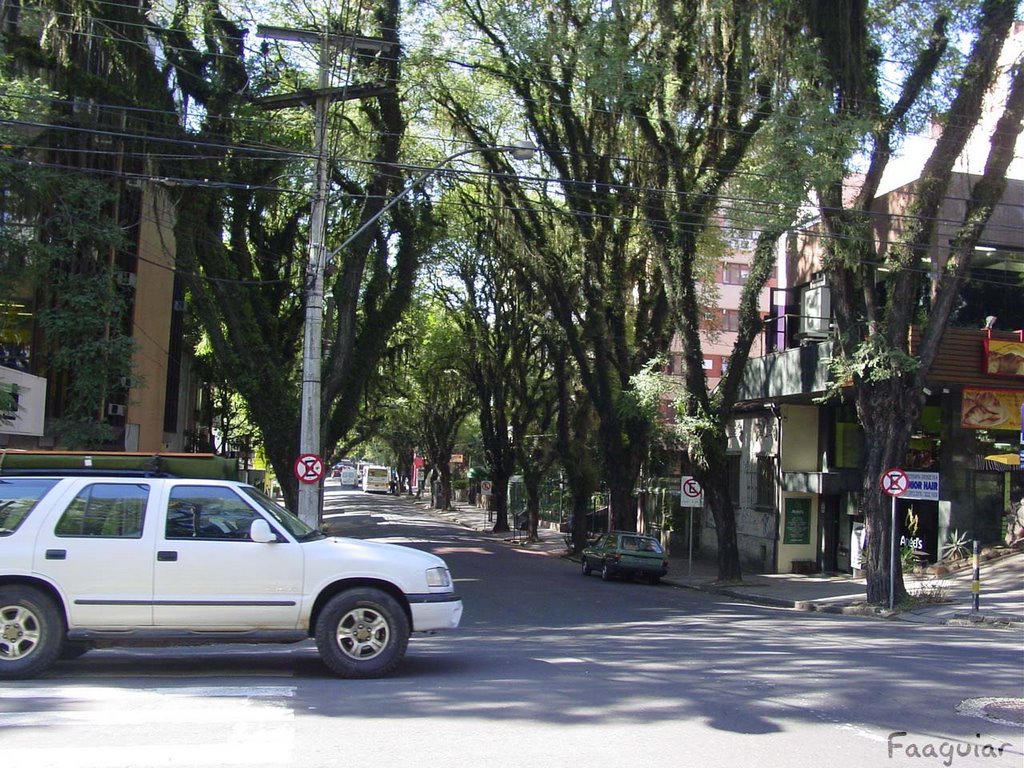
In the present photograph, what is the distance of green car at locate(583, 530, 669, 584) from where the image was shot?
86.4 feet

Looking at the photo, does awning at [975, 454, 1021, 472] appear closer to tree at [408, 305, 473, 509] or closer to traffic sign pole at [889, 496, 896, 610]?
traffic sign pole at [889, 496, 896, 610]

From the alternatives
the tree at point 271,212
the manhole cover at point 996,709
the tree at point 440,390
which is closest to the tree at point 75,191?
the tree at point 271,212

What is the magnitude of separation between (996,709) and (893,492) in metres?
11.5

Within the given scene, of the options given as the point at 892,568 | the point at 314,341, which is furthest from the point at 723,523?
the point at 314,341

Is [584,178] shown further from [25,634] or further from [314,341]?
[25,634]

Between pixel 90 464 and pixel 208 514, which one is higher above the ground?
pixel 90 464

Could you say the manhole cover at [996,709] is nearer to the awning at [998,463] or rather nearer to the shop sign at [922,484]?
the shop sign at [922,484]

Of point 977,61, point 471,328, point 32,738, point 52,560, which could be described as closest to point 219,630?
point 52,560

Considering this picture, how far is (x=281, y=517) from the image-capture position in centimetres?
923

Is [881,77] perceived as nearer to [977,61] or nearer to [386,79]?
[977,61]

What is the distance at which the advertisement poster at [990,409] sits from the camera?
24359 mm

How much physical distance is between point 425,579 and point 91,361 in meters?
16.6

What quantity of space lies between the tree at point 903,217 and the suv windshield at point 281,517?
41.2 feet

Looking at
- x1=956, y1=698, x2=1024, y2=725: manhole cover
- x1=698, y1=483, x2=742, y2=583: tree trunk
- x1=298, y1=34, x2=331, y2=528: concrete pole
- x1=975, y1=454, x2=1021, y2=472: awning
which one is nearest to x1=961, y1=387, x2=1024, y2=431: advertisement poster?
x1=975, y1=454, x2=1021, y2=472: awning
